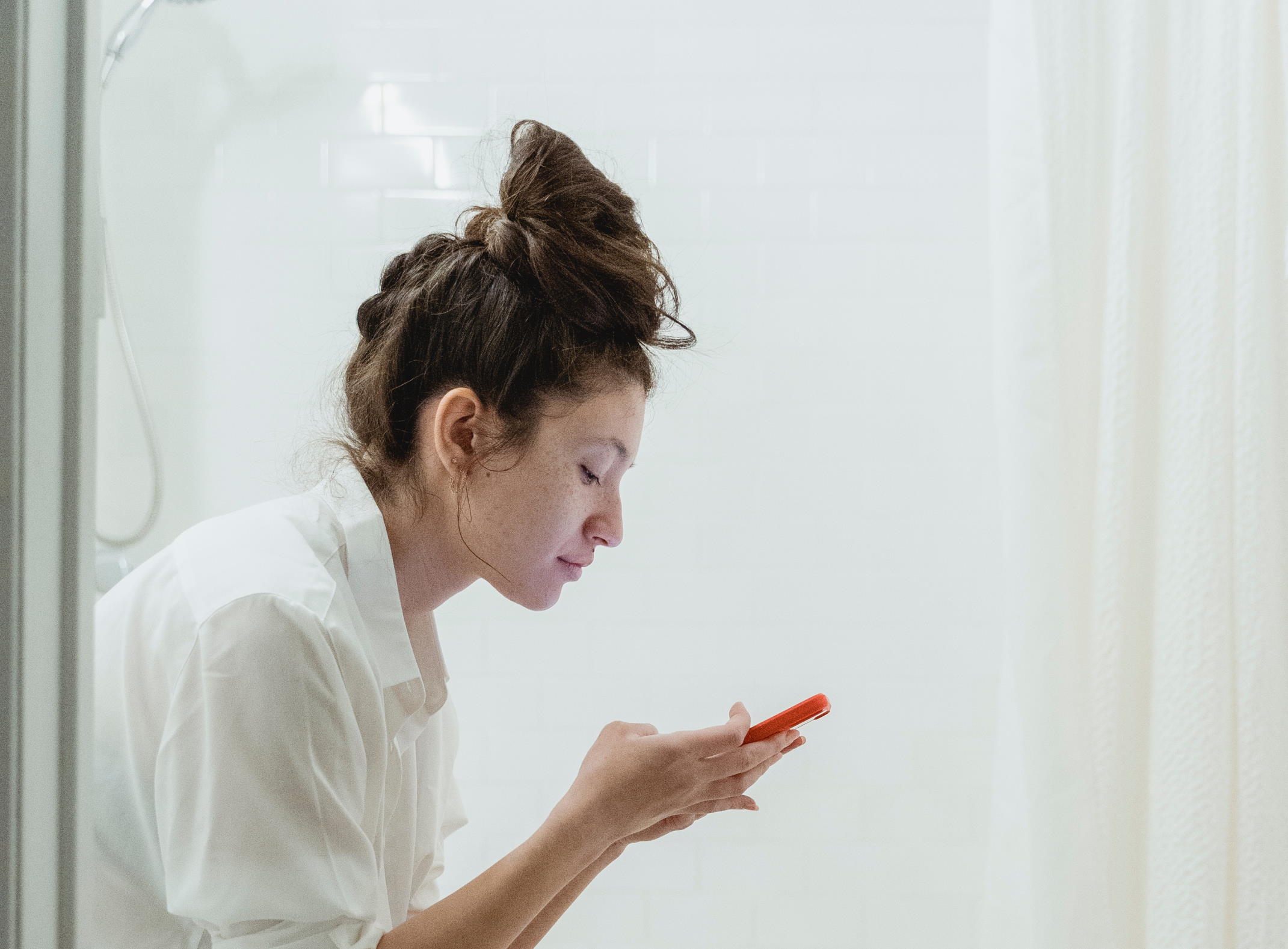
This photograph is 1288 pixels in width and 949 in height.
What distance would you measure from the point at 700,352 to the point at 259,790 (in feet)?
2.50

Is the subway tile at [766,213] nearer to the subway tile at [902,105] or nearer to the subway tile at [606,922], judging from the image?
the subway tile at [902,105]

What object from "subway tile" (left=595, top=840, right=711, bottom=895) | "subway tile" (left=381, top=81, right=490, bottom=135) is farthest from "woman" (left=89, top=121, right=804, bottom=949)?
"subway tile" (left=381, top=81, right=490, bottom=135)

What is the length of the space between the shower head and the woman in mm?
555

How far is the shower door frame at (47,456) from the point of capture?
10.7 inches

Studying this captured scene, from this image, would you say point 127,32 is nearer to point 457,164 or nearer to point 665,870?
point 457,164

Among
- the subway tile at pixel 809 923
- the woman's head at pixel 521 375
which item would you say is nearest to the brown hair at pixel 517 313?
the woman's head at pixel 521 375

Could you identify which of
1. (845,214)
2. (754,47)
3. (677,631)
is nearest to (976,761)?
(677,631)

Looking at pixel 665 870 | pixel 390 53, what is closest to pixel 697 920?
pixel 665 870

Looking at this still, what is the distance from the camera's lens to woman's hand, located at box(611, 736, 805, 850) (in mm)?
771

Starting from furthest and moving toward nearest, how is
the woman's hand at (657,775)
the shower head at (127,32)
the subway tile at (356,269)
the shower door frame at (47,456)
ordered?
the subway tile at (356,269)
the shower head at (127,32)
the woman's hand at (657,775)
the shower door frame at (47,456)

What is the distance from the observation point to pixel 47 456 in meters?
0.28

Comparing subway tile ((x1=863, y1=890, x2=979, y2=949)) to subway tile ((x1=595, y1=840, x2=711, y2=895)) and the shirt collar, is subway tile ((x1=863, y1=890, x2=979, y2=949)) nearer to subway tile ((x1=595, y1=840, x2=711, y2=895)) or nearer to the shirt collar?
subway tile ((x1=595, y1=840, x2=711, y2=895))

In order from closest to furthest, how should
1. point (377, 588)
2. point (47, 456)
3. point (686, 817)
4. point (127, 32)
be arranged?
point (47, 456) → point (377, 588) → point (686, 817) → point (127, 32)

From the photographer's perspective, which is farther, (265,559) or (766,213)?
(766,213)
